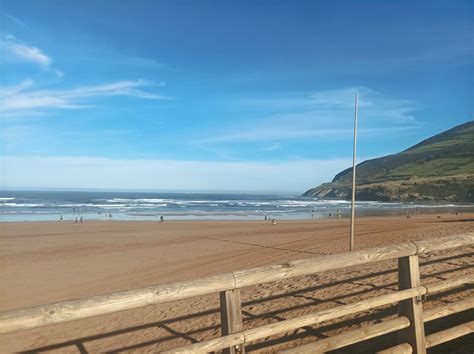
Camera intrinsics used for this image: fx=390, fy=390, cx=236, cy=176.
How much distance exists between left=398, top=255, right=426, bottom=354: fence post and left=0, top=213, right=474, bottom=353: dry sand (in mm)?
1136

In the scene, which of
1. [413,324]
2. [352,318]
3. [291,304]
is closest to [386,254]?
[413,324]

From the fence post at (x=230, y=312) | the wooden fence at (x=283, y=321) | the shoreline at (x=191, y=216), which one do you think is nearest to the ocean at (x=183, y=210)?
the shoreline at (x=191, y=216)

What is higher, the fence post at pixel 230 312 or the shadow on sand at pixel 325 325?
the fence post at pixel 230 312

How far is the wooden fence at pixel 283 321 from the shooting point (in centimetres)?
241

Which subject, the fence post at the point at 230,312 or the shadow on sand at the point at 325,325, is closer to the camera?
the fence post at the point at 230,312

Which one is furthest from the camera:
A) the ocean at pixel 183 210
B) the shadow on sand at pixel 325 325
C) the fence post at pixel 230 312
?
the ocean at pixel 183 210

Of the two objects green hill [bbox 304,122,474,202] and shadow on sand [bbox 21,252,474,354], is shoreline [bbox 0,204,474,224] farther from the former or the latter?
green hill [bbox 304,122,474,202]

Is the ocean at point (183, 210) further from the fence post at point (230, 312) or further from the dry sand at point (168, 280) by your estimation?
the fence post at point (230, 312)

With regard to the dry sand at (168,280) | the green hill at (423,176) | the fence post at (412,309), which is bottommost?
the dry sand at (168,280)

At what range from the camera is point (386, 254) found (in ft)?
11.4

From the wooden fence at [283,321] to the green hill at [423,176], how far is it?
289 ft

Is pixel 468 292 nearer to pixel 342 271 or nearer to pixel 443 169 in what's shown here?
pixel 342 271

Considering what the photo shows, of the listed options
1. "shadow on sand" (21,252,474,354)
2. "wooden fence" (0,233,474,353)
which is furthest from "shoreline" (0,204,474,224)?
"wooden fence" (0,233,474,353)

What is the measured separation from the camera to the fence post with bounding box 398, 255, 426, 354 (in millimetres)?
3609
